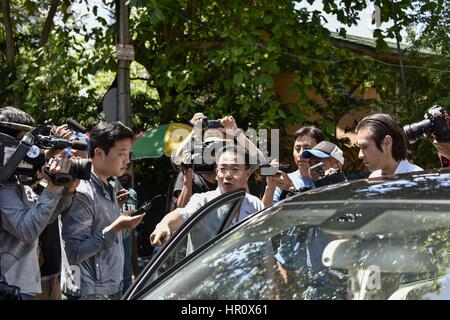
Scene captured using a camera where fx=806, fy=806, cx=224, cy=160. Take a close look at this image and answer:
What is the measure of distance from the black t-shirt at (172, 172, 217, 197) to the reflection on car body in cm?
303

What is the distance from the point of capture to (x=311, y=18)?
1111 centimetres

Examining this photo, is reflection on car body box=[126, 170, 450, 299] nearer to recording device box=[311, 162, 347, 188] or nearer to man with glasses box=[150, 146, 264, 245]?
man with glasses box=[150, 146, 264, 245]

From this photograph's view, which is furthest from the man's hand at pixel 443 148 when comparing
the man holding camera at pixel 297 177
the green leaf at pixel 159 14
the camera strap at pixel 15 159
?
the green leaf at pixel 159 14

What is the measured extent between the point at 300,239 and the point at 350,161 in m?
9.69

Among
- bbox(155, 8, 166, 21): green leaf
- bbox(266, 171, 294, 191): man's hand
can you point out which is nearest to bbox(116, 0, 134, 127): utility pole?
bbox(155, 8, 166, 21): green leaf

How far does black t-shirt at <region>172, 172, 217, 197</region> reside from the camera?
255 inches

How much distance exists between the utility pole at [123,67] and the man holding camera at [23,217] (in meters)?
4.59

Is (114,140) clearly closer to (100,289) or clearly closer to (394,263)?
(100,289)

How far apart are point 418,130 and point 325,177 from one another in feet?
2.43

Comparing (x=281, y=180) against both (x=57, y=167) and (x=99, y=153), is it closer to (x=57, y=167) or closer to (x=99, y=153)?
(x=99, y=153)

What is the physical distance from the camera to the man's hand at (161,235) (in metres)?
4.18

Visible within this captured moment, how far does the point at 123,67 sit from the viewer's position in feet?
30.9
